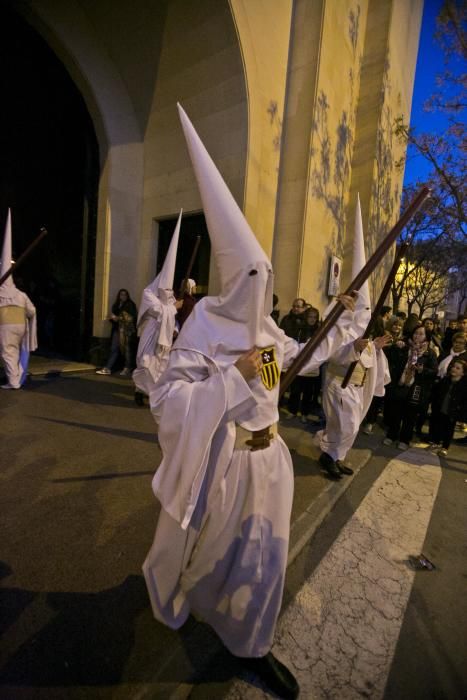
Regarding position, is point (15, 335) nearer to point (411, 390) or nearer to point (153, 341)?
point (153, 341)

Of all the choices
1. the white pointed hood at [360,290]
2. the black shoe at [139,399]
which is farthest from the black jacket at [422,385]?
the black shoe at [139,399]

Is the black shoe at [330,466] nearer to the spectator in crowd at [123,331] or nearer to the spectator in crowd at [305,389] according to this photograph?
the spectator in crowd at [305,389]

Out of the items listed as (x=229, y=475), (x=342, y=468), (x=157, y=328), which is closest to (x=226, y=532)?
(x=229, y=475)

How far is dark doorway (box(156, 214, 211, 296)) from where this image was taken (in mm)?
7781

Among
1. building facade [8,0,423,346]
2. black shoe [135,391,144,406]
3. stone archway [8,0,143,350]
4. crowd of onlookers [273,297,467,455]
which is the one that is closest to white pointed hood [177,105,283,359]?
crowd of onlookers [273,297,467,455]

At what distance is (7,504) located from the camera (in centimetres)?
277

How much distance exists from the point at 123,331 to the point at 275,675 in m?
6.96

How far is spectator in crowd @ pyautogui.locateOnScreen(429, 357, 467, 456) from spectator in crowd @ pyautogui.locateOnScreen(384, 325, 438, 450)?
32 centimetres

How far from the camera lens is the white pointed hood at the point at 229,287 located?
1536 mm

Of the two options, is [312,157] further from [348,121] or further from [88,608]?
[88,608]

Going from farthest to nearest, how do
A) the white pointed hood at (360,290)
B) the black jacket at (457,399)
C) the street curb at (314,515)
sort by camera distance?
the black jacket at (457,399), the white pointed hood at (360,290), the street curb at (314,515)

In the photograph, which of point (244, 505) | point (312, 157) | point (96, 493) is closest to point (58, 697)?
point (244, 505)

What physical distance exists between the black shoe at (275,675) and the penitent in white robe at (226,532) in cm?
10

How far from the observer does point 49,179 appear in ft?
31.9
